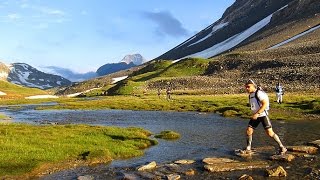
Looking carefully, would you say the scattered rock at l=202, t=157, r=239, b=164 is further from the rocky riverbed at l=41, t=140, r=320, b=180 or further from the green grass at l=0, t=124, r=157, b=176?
the green grass at l=0, t=124, r=157, b=176

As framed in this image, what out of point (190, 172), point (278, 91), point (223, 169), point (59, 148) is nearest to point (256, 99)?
point (223, 169)

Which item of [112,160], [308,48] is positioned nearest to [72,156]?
[112,160]

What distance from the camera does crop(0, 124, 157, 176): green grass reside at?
25500 millimetres

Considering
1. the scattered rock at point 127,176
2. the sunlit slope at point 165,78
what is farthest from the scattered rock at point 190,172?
the sunlit slope at point 165,78

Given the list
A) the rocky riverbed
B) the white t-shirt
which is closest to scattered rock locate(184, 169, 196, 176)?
the rocky riverbed

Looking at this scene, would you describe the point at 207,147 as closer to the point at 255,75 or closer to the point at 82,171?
the point at 82,171

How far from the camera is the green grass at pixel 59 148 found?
83.7 feet

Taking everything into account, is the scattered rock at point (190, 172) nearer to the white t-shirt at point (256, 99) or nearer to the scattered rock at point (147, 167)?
the scattered rock at point (147, 167)

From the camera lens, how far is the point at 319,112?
5481 cm

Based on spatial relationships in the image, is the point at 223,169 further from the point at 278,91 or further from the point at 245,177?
the point at 278,91

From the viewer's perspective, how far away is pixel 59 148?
2961 centimetres

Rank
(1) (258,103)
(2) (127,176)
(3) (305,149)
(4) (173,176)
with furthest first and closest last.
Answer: (3) (305,149), (1) (258,103), (2) (127,176), (4) (173,176)

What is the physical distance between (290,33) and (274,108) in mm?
142579

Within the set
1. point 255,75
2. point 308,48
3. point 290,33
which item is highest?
point 290,33
